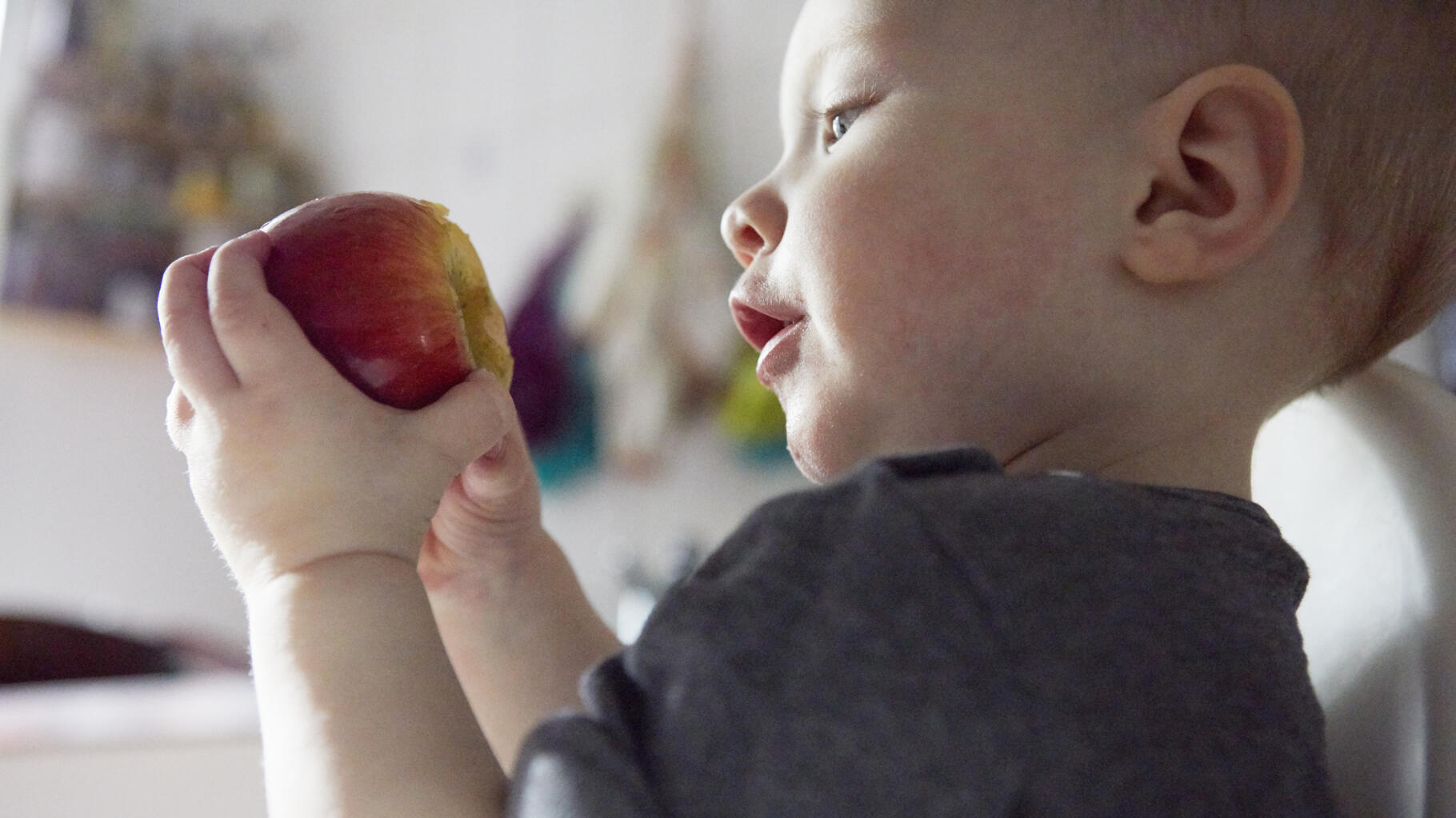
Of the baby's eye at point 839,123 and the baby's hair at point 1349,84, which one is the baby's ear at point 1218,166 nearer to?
the baby's hair at point 1349,84

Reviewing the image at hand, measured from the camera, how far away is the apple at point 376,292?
2.01 ft

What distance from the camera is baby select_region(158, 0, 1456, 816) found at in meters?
0.44

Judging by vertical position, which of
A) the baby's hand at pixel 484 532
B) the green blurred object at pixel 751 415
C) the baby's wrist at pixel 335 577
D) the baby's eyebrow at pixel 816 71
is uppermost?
the baby's eyebrow at pixel 816 71

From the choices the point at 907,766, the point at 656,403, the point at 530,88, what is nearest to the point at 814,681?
the point at 907,766

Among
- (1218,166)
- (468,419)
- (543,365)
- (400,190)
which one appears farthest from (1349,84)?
(400,190)

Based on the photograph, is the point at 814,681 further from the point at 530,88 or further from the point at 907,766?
the point at 530,88

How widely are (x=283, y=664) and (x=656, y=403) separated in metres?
2.20

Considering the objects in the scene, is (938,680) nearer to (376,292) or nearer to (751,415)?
(376,292)

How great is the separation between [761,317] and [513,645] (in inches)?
10.8

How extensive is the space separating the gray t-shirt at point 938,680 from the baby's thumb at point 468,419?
180mm

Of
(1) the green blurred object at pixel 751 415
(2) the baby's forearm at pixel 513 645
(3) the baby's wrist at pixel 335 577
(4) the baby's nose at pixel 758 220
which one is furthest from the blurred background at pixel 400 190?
(3) the baby's wrist at pixel 335 577

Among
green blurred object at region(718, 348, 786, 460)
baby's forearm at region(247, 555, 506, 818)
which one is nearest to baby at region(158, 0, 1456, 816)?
baby's forearm at region(247, 555, 506, 818)

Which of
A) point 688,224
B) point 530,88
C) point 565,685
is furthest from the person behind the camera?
point 530,88

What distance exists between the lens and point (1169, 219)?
60 centimetres
